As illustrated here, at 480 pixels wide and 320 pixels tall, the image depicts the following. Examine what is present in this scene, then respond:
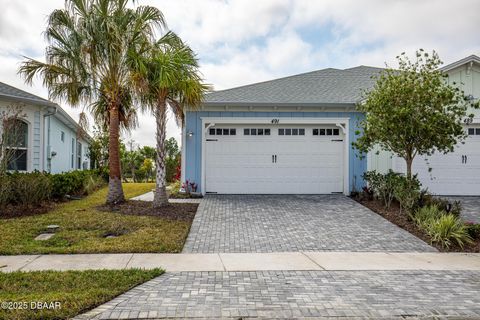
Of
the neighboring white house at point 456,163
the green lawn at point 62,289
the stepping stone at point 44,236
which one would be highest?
the neighboring white house at point 456,163

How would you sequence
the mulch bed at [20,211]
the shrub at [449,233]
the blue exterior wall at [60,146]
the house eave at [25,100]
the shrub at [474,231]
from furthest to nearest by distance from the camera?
the blue exterior wall at [60,146] < the house eave at [25,100] < the mulch bed at [20,211] < the shrub at [474,231] < the shrub at [449,233]

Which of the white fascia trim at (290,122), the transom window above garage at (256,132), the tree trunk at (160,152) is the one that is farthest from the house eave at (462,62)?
the tree trunk at (160,152)

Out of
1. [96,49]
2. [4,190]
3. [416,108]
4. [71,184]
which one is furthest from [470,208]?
[4,190]

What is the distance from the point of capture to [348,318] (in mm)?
3746

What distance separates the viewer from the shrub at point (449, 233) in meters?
7.25

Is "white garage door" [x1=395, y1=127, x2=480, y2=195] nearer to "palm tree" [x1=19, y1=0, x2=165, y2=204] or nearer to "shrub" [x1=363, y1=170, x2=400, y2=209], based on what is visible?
"shrub" [x1=363, y1=170, x2=400, y2=209]

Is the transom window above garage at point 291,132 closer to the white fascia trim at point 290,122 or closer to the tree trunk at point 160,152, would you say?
the white fascia trim at point 290,122

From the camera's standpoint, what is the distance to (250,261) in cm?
595

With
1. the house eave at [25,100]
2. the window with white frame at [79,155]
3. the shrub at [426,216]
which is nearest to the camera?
the shrub at [426,216]

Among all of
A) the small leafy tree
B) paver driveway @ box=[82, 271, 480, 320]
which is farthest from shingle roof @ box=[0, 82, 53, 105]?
the small leafy tree

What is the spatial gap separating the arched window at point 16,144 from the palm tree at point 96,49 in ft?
5.38

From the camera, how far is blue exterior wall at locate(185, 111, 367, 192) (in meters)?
12.8

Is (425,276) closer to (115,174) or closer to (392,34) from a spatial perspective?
(115,174)

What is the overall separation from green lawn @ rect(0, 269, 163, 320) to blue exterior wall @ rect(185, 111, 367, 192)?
7.77 metres
